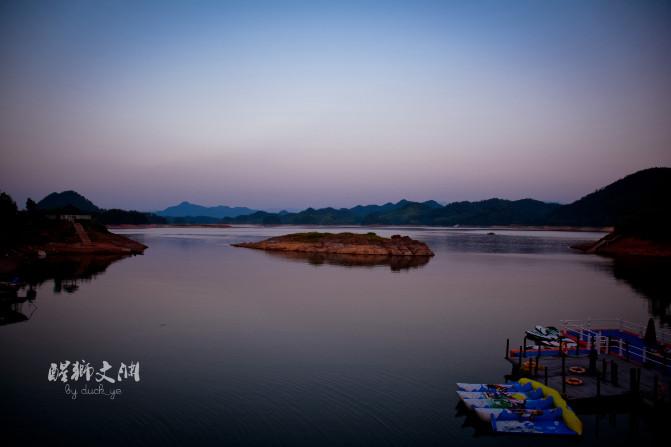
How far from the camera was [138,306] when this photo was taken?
3559cm

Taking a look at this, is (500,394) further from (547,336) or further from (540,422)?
(547,336)

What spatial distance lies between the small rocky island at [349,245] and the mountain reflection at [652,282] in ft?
112

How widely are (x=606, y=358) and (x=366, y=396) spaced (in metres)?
11.8

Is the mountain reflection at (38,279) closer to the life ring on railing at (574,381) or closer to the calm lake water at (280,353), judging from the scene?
the calm lake water at (280,353)

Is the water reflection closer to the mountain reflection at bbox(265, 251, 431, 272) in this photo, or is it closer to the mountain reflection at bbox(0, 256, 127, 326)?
the mountain reflection at bbox(265, 251, 431, 272)

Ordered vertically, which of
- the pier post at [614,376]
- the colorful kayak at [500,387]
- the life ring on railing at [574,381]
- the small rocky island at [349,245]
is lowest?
the colorful kayak at [500,387]

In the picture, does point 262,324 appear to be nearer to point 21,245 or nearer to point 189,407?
point 189,407

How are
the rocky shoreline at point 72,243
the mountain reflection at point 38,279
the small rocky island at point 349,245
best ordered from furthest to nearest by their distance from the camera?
the small rocky island at point 349,245 < the rocky shoreline at point 72,243 < the mountain reflection at point 38,279

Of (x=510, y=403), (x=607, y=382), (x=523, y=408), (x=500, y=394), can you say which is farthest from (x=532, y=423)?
(x=607, y=382)

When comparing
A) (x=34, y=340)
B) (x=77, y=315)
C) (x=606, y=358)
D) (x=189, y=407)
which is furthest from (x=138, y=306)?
(x=606, y=358)

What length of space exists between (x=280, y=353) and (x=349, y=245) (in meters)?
69.4

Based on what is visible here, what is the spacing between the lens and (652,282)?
54500mm

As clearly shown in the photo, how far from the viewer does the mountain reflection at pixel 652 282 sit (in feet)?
124

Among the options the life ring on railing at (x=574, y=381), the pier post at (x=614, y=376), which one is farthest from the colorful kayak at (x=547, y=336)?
the life ring on railing at (x=574, y=381)
